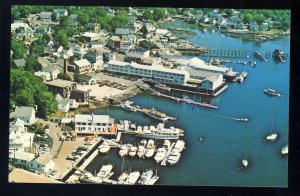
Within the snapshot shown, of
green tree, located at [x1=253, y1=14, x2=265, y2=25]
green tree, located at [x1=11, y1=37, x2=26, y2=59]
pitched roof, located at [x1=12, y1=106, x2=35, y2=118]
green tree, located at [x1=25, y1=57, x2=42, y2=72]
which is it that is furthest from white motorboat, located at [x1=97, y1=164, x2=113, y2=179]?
green tree, located at [x1=253, y1=14, x2=265, y2=25]

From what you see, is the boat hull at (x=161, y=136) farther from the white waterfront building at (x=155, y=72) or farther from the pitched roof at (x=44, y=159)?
the pitched roof at (x=44, y=159)

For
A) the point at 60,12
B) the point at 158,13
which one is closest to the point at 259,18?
the point at 158,13

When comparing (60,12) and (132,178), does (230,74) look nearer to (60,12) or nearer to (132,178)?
(132,178)

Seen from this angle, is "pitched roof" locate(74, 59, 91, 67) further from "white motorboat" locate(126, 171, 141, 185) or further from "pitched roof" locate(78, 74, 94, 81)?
"white motorboat" locate(126, 171, 141, 185)

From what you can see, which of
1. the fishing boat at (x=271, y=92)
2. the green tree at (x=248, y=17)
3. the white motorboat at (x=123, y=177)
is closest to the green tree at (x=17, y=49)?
the white motorboat at (x=123, y=177)

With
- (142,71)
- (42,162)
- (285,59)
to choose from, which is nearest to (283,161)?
(285,59)
